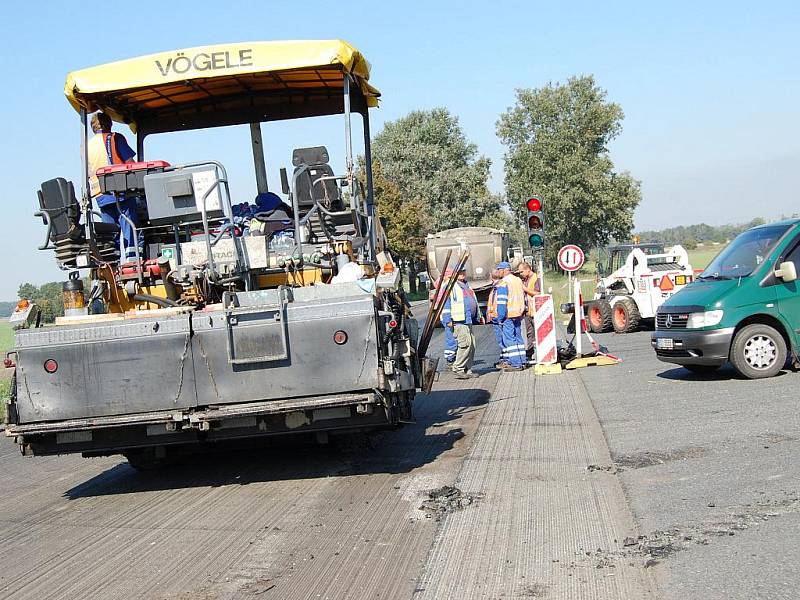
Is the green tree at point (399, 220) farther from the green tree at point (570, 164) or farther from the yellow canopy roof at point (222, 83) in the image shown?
the yellow canopy roof at point (222, 83)

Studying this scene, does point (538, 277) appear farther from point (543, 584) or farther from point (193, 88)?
point (543, 584)

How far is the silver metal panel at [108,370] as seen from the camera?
282 inches

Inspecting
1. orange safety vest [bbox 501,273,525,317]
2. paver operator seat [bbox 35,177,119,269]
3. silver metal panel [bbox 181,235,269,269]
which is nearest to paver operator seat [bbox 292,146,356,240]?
silver metal panel [bbox 181,235,269,269]

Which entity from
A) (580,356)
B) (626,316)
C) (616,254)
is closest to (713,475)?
(580,356)

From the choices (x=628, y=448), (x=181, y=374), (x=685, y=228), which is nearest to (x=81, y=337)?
(x=181, y=374)

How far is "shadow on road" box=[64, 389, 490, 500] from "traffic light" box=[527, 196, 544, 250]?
6511 mm

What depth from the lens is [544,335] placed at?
1487 cm

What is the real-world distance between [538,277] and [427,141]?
2487 inches

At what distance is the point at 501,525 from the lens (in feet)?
20.0

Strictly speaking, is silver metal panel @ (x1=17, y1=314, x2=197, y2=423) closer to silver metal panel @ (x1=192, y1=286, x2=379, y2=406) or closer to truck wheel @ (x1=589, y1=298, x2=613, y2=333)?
silver metal panel @ (x1=192, y1=286, x2=379, y2=406)

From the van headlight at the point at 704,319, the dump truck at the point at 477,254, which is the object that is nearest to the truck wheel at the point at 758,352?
the van headlight at the point at 704,319

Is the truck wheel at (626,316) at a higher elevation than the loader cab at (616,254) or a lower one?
lower

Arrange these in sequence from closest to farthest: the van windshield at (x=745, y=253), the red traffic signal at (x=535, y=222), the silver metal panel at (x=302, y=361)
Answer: the silver metal panel at (x=302, y=361)
the van windshield at (x=745, y=253)
the red traffic signal at (x=535, y=222)

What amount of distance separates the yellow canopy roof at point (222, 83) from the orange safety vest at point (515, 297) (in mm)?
6442
